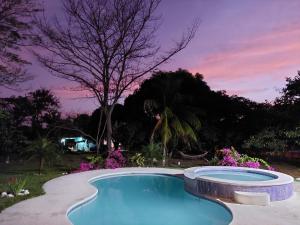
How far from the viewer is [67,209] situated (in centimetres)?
713

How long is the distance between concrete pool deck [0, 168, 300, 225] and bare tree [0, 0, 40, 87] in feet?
28.2

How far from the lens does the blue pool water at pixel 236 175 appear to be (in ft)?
34.4

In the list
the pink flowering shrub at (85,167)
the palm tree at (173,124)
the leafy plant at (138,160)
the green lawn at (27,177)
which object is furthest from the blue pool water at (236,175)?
the green lawn at (27,177)

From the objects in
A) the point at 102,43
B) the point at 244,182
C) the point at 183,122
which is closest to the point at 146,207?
the point at 244,182

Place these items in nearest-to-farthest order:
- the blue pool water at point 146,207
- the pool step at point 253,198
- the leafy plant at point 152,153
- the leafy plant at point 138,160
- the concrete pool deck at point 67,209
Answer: the concrete pool deck at point 67,209 < the blue pool water at point 146,207 < the pool step at point 253,198 < the leafy plant at point 152,153 < the leafy plant at point 138,160

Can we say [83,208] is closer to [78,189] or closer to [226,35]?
[78,189]

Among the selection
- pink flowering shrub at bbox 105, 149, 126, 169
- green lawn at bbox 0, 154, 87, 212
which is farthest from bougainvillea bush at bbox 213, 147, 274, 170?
green lawn at bbox 0, 154, 87, 212

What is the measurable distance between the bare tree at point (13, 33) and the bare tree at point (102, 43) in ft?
3.63

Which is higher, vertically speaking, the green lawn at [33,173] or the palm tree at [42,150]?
the palm tree at [42,150]

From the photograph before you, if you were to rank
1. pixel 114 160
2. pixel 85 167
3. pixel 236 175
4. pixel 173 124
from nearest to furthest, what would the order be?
pixel 236 175 → pixel 85 167 → pixel 114 160 → pixel 173 124

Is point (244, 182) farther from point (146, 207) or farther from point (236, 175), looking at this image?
point (236, 175)

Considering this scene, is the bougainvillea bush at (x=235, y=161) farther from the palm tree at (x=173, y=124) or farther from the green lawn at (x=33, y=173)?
the palm tree at (x=173, y=124)

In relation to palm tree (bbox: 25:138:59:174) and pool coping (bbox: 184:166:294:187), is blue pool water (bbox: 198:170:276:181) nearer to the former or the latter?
pool coping (bbox: 184:166:294:187)

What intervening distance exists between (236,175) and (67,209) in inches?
231
